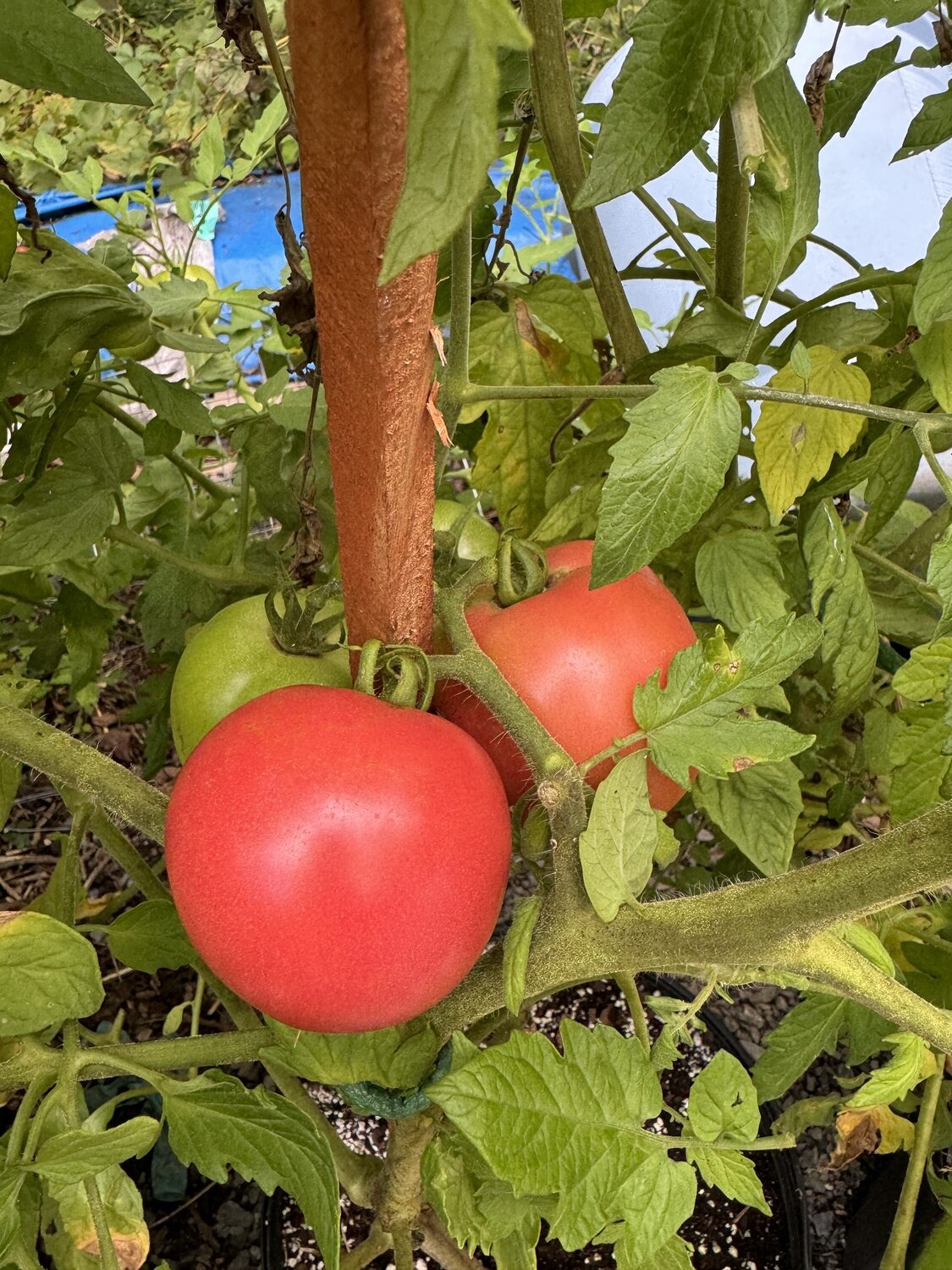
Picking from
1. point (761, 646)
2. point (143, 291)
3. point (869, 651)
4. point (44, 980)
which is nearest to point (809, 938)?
point (761, 646)

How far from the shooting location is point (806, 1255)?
0.75 m

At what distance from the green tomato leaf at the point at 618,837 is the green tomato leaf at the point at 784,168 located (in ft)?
0.79

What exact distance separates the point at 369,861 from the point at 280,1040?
167 mm

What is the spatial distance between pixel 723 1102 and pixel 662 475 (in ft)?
0.90

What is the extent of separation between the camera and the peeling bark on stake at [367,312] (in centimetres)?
26

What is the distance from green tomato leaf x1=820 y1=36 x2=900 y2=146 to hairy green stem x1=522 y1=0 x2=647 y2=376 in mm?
137

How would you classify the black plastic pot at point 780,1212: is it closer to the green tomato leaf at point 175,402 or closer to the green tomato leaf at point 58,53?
the green tomato leaf at point 175,402

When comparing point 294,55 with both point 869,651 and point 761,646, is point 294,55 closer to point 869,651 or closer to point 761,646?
point 761,646

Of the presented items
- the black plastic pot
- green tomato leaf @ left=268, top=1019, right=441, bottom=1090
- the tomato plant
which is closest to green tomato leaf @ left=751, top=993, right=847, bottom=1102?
the tomato plant

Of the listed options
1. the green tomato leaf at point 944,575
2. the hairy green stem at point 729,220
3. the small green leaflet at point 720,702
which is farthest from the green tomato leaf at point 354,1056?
the hairy green stem at point 729,220

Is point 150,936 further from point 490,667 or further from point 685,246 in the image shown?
point 685,246

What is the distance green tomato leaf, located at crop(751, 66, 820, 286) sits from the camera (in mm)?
420

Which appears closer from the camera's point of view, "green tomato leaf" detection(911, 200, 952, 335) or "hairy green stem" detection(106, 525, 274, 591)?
"green tomato leaf" detection(911, 200, 952, 335)

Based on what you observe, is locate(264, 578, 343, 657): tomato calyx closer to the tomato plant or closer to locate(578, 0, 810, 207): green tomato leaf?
the tomato plant
